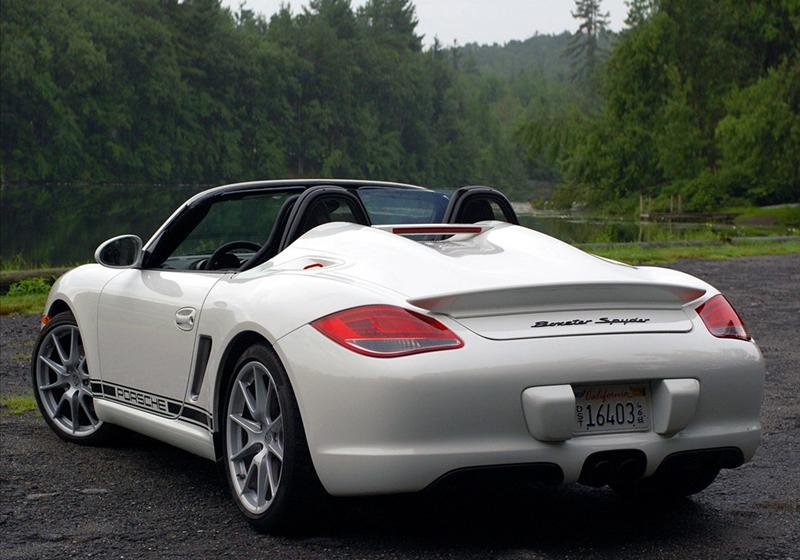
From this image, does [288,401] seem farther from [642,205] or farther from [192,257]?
[642,205]

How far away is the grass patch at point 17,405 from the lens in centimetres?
720

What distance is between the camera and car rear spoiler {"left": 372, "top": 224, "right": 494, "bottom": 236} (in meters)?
4.95

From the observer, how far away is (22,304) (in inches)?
526

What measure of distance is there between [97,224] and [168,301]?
49292 mm

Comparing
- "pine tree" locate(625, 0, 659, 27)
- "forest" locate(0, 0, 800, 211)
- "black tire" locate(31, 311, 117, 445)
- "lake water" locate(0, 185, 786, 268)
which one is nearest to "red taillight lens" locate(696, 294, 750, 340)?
"black tire" locate(31, 311, 117, 445)

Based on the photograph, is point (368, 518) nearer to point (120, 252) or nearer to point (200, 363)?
point (200, 363)

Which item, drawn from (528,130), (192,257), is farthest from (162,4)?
(192,257)

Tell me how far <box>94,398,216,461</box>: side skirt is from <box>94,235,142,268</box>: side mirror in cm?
66

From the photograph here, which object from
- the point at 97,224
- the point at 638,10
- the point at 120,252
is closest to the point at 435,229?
the point at 120,252

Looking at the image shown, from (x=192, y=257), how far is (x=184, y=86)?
105m

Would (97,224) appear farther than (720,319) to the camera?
Yes

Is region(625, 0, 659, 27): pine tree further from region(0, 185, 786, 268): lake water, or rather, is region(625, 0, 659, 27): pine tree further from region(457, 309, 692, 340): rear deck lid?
region(457, 309, 692, 340): rear deck lid

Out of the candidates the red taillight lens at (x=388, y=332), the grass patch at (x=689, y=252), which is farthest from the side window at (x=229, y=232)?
the grass patch at (x=689, y=252)

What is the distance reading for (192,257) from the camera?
6098 millimetres
